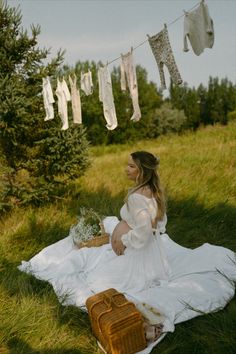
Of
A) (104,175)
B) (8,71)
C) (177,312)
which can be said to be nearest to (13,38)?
(8,71)

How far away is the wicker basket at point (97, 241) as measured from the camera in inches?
191

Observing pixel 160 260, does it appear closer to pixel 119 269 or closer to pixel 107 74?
pixel 119 269

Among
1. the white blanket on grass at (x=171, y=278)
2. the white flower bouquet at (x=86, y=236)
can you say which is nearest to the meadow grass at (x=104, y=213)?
the white blanket on grass at (x=171, y=278)

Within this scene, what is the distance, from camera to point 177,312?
320cm

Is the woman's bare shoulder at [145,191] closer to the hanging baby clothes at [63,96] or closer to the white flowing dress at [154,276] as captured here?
the white flowing dress at [154,276]

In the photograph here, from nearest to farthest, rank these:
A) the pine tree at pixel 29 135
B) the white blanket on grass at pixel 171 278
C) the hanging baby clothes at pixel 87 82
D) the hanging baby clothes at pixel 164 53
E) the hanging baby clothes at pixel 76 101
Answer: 1. the white blanket on grass at pixel 171 278
2. the hanging baby clothes at pixel 164 53
3. the hanging baby clothes at pixel 87 82
4. the hanging baby clothes at pixel 76 101
5. the pine tree at pixel 29 135

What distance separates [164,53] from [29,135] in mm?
3603

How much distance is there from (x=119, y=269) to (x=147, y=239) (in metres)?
0.48

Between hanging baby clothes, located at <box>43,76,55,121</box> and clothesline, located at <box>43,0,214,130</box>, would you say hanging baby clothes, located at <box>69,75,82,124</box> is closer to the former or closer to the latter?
clothesline, located at <box>43,0,214,130</box>

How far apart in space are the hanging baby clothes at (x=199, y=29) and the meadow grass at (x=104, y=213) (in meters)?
2.48

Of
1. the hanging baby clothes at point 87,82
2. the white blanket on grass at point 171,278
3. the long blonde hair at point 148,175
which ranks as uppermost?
the hanging baby clothes at point 87,82

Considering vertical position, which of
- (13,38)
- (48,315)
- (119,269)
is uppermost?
(13,38)

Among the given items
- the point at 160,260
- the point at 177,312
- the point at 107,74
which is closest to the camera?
the point at 177,312

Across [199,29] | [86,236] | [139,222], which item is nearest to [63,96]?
[86,236]
